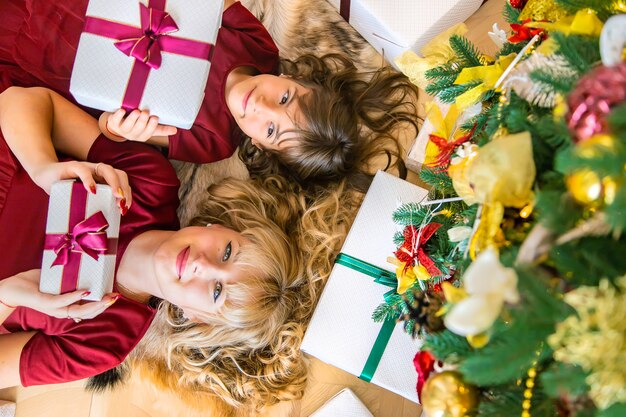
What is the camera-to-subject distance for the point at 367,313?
141cm

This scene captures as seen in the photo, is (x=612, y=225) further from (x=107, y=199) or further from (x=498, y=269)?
(x=107, y=199)

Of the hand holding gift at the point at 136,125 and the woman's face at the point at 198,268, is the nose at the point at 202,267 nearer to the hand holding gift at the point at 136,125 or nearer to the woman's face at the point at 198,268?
the woman's face at the point at 198,268

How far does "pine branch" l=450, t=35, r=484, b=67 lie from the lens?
929mm

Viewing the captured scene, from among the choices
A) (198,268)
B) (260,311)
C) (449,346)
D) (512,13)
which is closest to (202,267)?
(198,268)

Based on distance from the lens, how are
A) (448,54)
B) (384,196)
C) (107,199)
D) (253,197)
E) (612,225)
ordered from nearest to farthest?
(612,225)
(448,54)
(107,199)
(384,196)
(253,197)

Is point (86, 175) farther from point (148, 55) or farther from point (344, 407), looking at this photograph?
point (344, 407)

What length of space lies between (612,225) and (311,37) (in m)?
1.36

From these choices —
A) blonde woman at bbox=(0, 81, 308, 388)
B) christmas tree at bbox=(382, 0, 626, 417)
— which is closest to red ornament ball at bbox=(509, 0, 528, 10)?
christmas tree at bbox=(382, 0, 626, 417)

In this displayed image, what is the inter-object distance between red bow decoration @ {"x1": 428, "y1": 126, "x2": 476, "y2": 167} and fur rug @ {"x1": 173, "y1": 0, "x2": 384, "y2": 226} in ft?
2.61

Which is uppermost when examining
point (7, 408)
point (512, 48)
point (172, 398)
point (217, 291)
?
point (512, 48)

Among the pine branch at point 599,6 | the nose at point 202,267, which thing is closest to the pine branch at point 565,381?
the pine branch at point 599,6

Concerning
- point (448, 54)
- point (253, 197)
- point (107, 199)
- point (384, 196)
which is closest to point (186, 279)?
point (107, 199)

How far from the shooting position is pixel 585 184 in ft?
1.65

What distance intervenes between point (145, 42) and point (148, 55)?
3 centimetres
